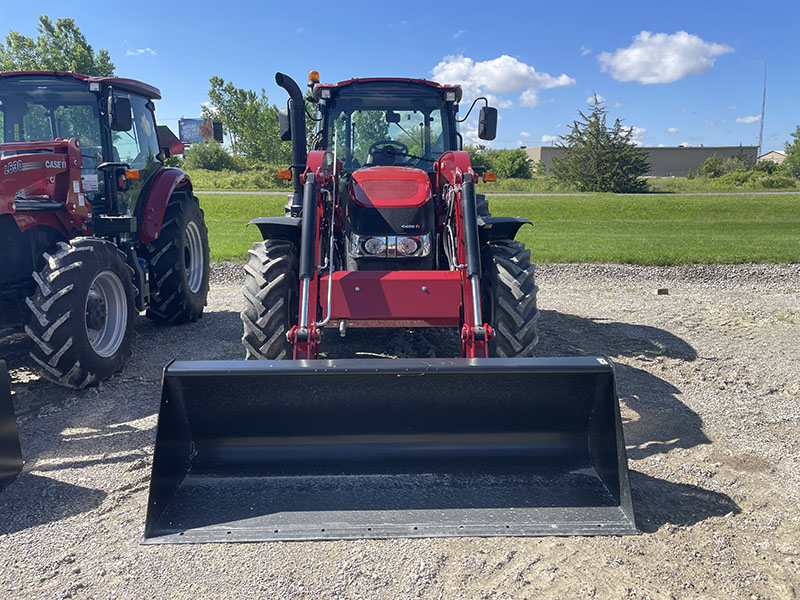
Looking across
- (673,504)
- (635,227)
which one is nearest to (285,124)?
(673,504)

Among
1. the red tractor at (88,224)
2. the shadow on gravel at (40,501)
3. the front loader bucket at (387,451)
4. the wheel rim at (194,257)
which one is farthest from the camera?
the wheel rim at (194,257)

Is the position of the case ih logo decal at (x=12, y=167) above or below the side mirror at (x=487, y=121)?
below

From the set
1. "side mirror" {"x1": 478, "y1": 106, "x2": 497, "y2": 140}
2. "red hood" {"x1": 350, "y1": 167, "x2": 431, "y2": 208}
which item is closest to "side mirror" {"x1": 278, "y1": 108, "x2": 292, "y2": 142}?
"red hood" {"x1": 350, "y1": 167, "x2": 431, "y2": 208}

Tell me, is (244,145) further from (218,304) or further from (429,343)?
(429,343)

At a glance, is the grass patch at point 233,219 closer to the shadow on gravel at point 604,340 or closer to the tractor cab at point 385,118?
the tractor cab at point 385,118

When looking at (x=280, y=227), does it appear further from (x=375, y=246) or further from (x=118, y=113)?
(x=118, y=113)

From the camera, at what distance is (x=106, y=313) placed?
5.08 m

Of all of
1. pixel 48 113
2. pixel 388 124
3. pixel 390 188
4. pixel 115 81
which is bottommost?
pixel 390 188

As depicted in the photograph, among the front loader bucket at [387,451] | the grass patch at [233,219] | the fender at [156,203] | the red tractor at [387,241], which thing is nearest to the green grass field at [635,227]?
the grass patch at [233,219]

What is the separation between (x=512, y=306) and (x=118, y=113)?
12.4 feet

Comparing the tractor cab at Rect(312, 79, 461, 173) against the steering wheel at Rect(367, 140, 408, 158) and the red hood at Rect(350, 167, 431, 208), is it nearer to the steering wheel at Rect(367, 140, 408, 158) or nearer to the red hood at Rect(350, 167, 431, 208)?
the steering wheel at Rect(367, 140, 408, 158)

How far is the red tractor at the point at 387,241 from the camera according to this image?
166 inches

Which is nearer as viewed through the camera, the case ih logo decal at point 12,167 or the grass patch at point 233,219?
the case ih logo decal at point 12,167

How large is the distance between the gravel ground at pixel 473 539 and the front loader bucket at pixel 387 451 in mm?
123
